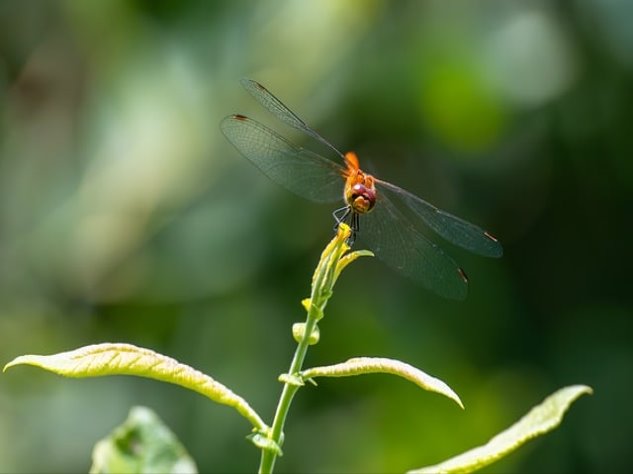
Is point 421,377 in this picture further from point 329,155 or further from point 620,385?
point 620,385

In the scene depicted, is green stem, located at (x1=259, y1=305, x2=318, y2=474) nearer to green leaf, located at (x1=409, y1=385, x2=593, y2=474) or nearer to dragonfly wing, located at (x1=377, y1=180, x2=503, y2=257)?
green leaf, located at (x1=409, y1=385, x2=593, y2=474)

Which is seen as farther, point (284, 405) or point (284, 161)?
A: point (284, 161)

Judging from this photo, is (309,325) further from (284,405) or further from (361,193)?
(361,193)

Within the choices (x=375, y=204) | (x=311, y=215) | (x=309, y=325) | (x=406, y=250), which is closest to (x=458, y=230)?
(x=406, y=250)

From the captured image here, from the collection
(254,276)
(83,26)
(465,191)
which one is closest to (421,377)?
(254,276)

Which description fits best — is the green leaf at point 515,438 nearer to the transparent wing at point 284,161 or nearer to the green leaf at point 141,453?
the green leaf at point 141,453

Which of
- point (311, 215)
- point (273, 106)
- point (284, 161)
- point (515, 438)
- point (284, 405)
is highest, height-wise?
point (273, 106)

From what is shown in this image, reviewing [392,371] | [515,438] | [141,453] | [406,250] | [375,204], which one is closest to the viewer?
[392,371]
